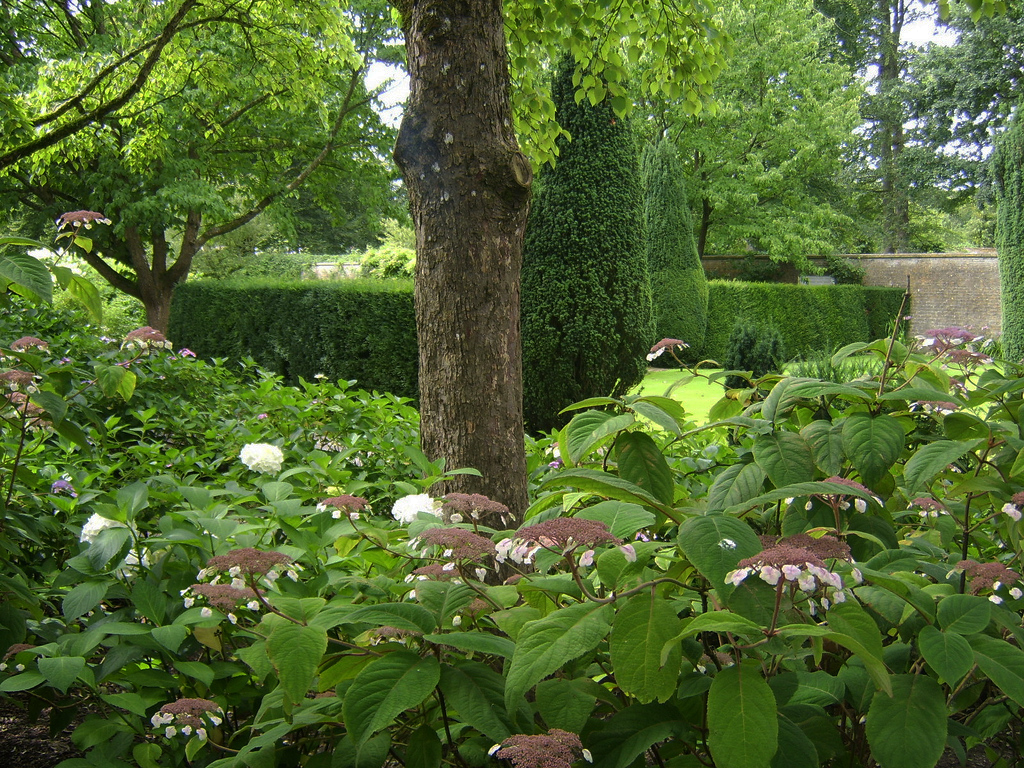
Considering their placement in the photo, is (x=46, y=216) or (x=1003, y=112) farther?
(x=1003, y=112)

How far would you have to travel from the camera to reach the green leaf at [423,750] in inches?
38.7

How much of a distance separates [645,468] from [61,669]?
1104 mm

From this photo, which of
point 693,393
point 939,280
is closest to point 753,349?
point 693,393

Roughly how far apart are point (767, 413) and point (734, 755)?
771 millimetres

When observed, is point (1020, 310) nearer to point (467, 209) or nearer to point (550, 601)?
point (467, 209)

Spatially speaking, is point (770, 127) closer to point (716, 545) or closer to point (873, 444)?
point (873, 444)

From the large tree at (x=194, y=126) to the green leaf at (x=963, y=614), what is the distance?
7.34 meters

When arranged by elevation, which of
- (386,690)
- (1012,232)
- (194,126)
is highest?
(194,126)

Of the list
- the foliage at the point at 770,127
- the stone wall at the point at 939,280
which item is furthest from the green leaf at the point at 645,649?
the stone wall at the point at 939,280

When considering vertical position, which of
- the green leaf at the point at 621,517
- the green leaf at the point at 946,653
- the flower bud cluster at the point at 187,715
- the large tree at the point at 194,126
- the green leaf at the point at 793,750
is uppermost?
the large tree at the point at 194,126

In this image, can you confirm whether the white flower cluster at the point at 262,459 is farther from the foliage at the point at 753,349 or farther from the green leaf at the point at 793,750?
the foliage at the point at 753,349

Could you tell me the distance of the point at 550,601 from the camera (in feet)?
4.03

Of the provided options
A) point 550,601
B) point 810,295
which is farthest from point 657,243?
point 550,601

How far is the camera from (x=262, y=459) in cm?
263
